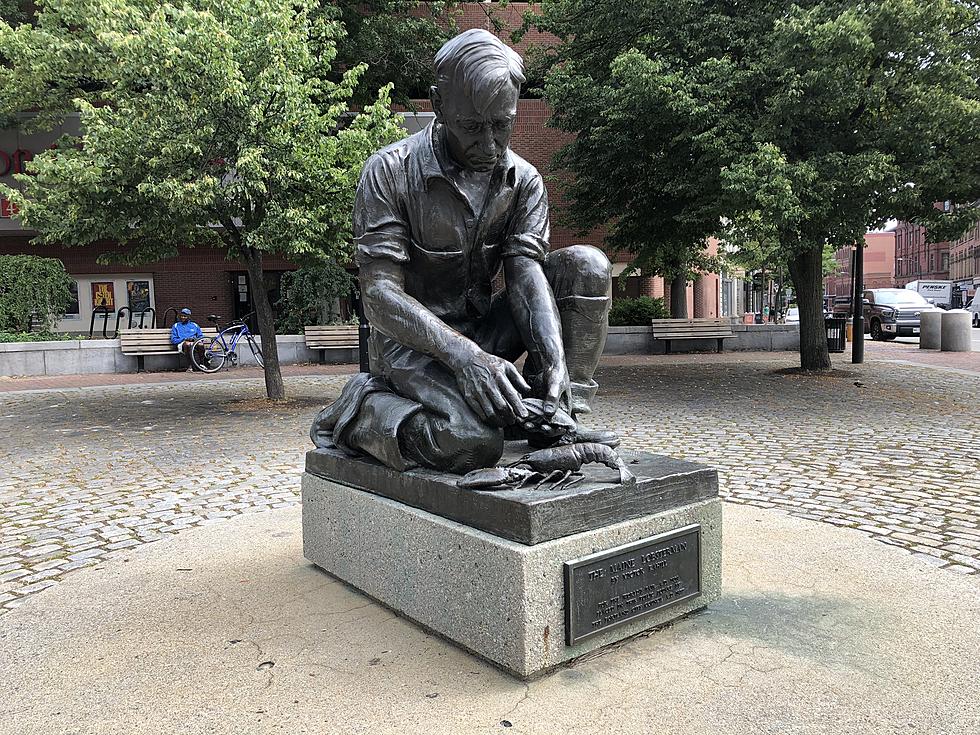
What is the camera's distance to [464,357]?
309 centimetres

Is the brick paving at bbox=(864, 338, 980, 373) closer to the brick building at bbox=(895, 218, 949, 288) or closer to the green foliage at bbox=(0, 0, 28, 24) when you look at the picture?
the green foliage at bbox=(0, 0, 28, 24)

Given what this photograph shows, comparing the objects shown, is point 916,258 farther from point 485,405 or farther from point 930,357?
point 485,405

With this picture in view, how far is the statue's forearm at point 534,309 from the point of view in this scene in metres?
3.38

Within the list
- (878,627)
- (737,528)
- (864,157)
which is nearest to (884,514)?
(737,528)

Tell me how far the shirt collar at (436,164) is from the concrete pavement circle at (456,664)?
1.91 m

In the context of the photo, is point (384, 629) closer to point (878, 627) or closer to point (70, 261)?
point (878, 627)

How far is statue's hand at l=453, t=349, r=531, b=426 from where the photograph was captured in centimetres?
300

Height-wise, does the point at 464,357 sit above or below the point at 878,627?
above

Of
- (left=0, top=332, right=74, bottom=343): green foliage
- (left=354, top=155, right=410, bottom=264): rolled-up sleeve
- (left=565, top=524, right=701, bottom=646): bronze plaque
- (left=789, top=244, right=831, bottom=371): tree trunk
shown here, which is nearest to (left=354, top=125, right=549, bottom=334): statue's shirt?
(left=354, top=155, right=410, bottom=264): rolled-up sleeve

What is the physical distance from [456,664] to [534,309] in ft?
4.93

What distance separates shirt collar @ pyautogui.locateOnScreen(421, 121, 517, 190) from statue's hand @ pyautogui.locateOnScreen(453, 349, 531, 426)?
0.83 m

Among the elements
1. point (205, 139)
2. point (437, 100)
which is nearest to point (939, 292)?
point (205, 139)

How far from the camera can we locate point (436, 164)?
3.39m

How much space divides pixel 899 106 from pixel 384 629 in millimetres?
11495
